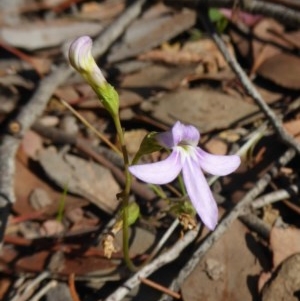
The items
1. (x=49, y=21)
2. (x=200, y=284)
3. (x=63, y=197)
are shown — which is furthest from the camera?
(x=49, y=21)

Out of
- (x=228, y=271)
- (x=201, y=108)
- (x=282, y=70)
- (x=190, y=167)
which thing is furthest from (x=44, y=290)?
(x=282, y=70)

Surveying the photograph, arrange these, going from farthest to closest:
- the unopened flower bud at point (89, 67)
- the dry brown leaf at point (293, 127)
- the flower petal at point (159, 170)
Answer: the dry brown leaf at point (293, 127) → the unopened flower bud at point (89, 67) → the flower petal at point (159, 170)

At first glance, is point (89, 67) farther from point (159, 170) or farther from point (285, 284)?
point (285, 284)

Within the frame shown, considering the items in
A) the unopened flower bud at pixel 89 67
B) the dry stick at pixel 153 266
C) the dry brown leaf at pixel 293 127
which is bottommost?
the dry brown leaf at pixel 293 127

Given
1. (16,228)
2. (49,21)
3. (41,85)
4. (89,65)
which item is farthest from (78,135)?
(89,65)

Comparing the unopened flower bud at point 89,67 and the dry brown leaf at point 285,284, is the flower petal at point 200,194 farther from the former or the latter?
the dry brown leaf at point 285,284

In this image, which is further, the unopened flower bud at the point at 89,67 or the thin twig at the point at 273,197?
the thin twig at the point at 273,197

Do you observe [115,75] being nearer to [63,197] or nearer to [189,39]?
[189,39]

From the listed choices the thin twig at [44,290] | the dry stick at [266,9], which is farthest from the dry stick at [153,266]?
the dry stick at [266,9]
